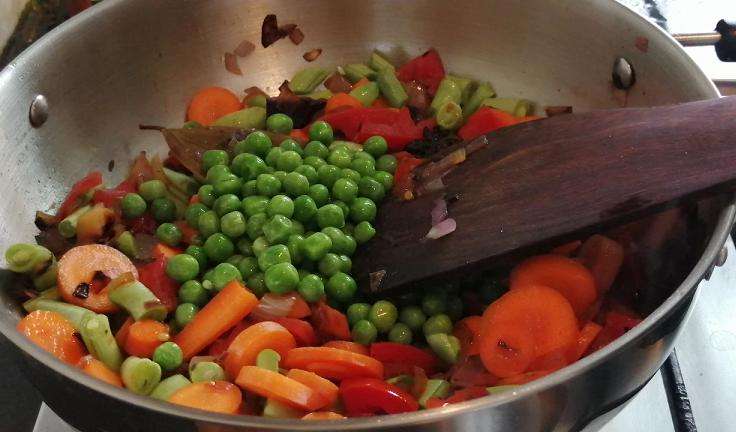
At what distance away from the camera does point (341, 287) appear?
1.97 m

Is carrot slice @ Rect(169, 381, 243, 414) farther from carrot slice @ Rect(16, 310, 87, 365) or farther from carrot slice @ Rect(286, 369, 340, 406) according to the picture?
carrot slice @ Rect(16, 310, 87, 365)

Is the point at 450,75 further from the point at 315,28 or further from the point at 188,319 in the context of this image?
the point at 188,319

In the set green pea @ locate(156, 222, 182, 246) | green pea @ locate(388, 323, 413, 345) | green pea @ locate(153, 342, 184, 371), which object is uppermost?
green pea @ locate(153, 342, 184, 371)

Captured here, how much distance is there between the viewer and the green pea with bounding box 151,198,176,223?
2.26 metres

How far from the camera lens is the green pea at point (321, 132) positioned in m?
2.39

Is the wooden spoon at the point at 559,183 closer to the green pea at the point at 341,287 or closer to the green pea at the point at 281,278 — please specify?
the green pea at the point at 341,287

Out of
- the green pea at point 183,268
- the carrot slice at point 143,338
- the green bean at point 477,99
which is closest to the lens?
the carrot slice at point 143,338

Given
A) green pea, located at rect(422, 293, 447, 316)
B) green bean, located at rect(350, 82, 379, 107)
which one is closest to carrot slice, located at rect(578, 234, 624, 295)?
green pea, located at rect(422, 293, 447, 316)

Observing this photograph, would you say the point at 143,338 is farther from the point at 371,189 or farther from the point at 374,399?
the point at 371,189

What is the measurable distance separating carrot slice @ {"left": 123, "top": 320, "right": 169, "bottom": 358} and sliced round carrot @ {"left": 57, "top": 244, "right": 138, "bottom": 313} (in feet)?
0.45

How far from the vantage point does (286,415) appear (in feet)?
5.09

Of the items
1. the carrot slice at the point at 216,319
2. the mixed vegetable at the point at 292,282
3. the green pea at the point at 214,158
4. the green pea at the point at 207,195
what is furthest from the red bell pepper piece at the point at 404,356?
the green pea at the point at 214,158

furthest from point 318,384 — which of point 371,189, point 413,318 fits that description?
point 371,189

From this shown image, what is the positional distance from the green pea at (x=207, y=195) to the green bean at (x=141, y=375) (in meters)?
0.63
